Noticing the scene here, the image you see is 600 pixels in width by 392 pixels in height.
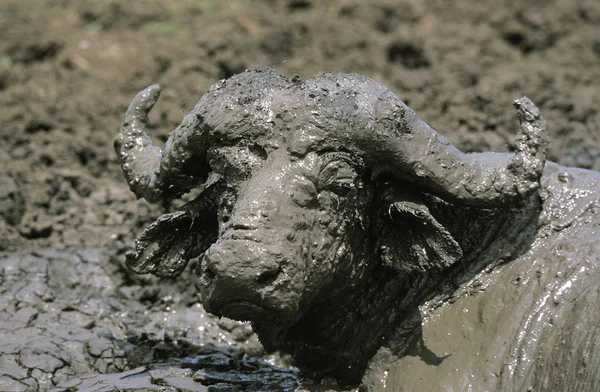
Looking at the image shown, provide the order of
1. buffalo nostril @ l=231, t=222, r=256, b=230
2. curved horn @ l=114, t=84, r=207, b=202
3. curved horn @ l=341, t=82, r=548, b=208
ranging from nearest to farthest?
buffalo nostril @ l=231, t=222, r=256, b=230, curved horn @ l=341, t=82, r=548, b=208, curved horn @ l=114, t=84, r=207, b=202

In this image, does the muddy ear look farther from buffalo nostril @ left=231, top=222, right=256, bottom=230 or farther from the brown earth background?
the brown earth background

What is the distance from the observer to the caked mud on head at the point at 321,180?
3.96m

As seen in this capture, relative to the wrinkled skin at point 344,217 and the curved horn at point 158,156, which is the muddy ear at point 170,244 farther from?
the curved horn at point 158,156

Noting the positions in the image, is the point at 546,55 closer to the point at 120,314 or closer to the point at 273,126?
the point at 120,314

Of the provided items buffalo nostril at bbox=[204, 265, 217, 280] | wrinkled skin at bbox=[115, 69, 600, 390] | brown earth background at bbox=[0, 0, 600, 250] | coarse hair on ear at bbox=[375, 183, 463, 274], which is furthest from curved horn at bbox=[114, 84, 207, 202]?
brown earth background at bbox=[0, 0, 600, 250]

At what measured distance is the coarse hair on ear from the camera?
14.1ft

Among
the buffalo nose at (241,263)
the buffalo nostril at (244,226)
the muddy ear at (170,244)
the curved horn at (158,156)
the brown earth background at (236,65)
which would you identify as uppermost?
the buffalo nostril at (244,226)

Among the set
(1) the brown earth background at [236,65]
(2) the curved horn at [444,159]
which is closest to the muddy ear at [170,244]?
(2) the curved horn at [444,159]

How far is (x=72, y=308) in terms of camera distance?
237 inches

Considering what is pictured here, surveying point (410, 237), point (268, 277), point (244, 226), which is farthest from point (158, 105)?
point (268, 277)

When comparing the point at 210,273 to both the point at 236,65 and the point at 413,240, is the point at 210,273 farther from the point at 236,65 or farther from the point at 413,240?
the point at 236,65

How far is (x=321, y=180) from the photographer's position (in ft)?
13.7

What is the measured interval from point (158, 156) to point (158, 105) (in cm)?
430

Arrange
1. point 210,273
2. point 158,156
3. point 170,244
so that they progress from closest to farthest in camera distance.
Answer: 1. point 210,273
2. point 170,244
3. point 158,156
